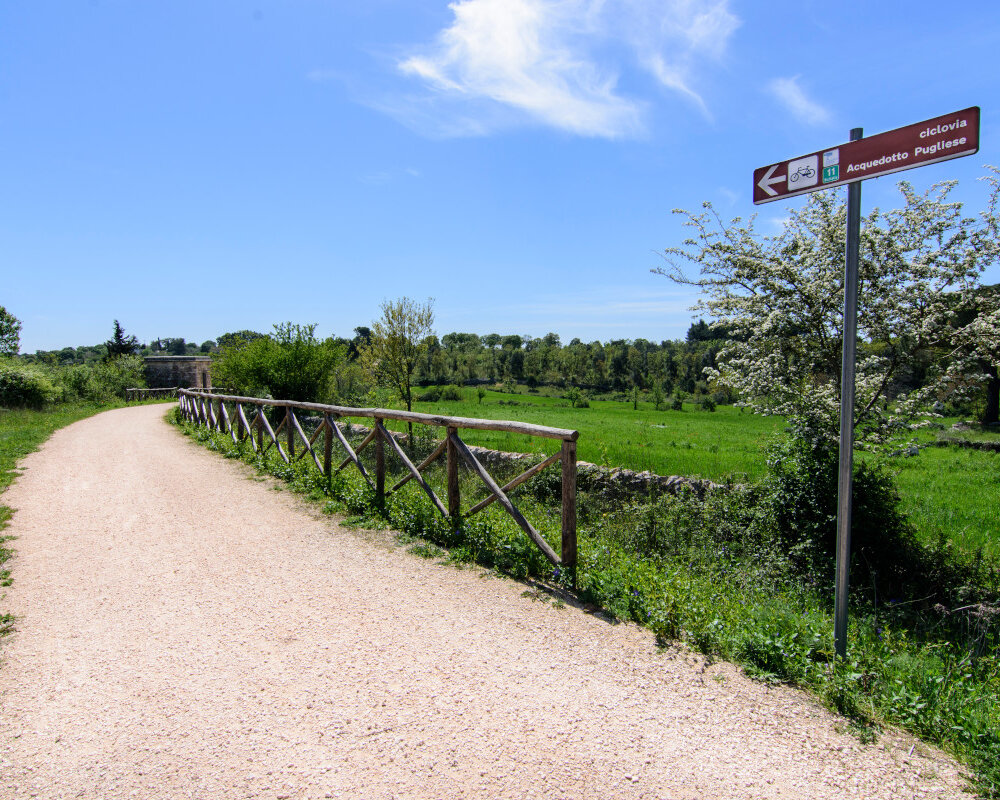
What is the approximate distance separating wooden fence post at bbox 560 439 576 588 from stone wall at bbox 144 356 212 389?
47.2m

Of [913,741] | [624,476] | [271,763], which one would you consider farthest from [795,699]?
[624,476]

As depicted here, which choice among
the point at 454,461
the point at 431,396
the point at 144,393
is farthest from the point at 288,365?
the point at 431,396

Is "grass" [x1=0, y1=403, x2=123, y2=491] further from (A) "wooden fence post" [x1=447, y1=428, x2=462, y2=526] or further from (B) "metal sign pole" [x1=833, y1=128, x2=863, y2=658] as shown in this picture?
(B) "metal sign pole" [x1=833, y1=128, x2=863, y2=658]

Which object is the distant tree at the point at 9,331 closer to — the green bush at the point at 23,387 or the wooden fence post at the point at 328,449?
the green bush at the point at 23,387

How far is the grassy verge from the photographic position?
302cm

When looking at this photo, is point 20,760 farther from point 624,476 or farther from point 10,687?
point 624,476

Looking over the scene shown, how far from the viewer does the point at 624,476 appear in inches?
435

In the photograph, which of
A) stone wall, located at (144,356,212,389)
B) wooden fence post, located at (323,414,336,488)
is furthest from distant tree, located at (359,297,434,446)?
stone wall, located at (144,356,212,389)

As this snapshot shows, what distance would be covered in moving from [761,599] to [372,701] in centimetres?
364

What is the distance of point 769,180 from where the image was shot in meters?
3.35

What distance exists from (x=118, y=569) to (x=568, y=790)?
5008mm

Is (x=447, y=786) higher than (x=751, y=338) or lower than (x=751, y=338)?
lower

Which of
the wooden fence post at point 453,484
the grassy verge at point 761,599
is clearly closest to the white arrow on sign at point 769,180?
the grassy verge at point 761,599

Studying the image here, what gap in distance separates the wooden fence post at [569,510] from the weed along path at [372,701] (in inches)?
19.4
